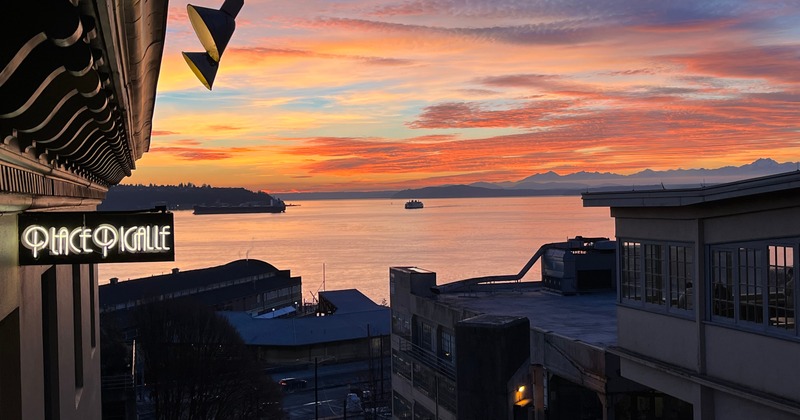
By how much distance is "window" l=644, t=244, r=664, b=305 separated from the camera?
19.4 meters

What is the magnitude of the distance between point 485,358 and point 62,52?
16.4 m

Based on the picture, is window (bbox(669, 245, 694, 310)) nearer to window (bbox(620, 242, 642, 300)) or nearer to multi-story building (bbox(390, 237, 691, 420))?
window (bbox(620, 242, 642, 300))

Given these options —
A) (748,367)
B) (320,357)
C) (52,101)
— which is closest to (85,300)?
(52,101)

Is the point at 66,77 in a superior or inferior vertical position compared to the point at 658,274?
superior

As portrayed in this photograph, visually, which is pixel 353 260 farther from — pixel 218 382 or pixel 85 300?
pixel 85 300

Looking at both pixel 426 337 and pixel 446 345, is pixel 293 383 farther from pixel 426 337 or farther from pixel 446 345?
pixel 446 345

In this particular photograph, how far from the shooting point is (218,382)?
44750 millimetres

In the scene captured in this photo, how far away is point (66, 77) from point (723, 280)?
15.7m

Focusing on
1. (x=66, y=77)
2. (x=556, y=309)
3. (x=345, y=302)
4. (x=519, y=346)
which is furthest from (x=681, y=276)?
(x=345, y=302)

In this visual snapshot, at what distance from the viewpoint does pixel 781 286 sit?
15336 millimetres

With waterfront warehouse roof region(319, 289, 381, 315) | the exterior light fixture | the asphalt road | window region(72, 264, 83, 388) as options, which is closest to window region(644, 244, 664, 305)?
window region(72, 264, 83, 388)

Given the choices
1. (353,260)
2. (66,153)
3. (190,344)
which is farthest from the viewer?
(353,260)

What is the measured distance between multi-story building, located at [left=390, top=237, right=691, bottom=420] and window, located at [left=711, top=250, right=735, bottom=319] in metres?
4.54

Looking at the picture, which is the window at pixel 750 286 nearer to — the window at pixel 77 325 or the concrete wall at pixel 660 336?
the concrete wall at pixel 660 336
